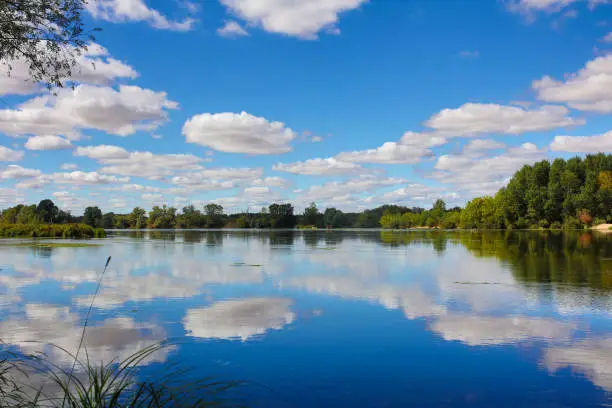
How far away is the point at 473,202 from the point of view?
437ft

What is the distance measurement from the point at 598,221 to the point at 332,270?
96.2m

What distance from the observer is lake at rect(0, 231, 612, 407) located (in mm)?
7137

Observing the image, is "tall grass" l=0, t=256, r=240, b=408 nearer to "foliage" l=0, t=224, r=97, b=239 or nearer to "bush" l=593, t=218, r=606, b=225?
"foliage" l=0, t=224, r=97, b=239

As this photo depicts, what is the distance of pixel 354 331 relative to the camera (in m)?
10.6

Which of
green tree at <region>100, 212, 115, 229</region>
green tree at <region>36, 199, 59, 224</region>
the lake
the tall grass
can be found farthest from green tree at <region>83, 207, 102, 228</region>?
the tall grass

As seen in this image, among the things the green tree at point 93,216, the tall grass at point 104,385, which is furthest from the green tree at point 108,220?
the tall grass at point 104,385

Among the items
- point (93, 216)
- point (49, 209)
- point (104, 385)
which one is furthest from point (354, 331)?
point (93, 216)

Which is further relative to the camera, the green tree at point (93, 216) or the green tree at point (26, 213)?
the green tree at point (93, 216)

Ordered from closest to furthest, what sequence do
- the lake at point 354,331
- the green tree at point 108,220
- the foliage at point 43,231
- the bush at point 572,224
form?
the lake at point 354,331, the foliage at point 43,231, the bush at point 572,224, the green tree at point 108,220

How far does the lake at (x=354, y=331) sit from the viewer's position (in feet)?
23.4

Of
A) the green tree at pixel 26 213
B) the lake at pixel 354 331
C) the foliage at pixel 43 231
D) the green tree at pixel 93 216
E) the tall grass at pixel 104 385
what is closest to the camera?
the tall grass at pixel 104 385

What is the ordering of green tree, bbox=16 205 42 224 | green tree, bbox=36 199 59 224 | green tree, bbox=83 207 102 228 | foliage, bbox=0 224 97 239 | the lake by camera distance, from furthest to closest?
green tree, bbox=83 207 102 228 → green tree, bbox=36 199 59 224 → green tree, bbox=16 205 42 224 → foliage, bbox=0 224 97 239 → the lake

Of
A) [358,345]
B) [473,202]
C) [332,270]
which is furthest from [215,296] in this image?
[473,202]

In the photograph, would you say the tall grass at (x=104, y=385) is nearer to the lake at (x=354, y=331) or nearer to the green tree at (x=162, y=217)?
→ the lake at (x=354, y=331)
